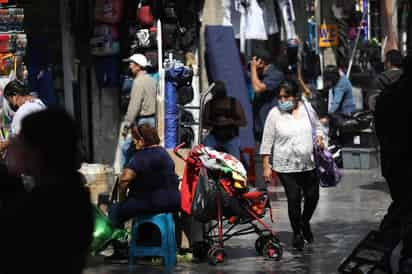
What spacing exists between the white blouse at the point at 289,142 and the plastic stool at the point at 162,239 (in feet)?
4.57

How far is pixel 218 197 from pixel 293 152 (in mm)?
1193

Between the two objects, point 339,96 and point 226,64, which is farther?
point 339,96

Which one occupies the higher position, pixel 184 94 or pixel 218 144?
pixel 184 94

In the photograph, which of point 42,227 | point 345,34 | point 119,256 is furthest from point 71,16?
point 345,34

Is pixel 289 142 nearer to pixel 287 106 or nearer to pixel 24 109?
pixel 287 106

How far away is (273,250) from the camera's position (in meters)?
11.4

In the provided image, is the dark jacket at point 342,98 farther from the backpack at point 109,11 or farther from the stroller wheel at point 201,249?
the stroller wheel at point 201,249

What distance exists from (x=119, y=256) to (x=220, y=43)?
634cm

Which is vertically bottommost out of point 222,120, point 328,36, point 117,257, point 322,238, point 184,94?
point 322,238

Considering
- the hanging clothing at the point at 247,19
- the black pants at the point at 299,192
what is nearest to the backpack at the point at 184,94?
the hanging clothing at the point at 247,19

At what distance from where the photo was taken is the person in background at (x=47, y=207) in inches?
185

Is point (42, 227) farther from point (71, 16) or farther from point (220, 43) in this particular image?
point (220, 43)

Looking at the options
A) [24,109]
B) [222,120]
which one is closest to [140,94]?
[222,120]

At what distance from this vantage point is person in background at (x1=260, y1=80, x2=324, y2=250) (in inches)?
466
